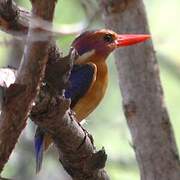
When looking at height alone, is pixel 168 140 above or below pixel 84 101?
below

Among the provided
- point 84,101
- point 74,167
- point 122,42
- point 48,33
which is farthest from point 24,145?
point 48,33

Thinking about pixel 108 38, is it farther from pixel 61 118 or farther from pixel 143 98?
pixel 61 118

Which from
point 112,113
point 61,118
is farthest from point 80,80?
point 112,113

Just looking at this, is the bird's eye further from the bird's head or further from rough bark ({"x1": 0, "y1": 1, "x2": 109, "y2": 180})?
rough bark ({"x1": 0, "y1": 1, "x2": 109, "y2": 180})

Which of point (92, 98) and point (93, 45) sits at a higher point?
point (93, 45)

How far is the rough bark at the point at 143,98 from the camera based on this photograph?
9.49 ft

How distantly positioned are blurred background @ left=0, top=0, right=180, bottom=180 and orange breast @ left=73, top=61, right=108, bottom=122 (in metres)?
0.68

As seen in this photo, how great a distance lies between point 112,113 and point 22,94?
385 centimetres

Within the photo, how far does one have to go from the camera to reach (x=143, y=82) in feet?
9.95

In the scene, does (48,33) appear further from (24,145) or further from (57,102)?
(24,145)

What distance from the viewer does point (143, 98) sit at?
3008 millimetres

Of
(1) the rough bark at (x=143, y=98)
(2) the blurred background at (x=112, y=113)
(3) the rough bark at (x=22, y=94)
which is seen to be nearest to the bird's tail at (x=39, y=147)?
(1) the rough bark at (x=143, y=98)

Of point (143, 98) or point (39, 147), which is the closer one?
point (143, 98)

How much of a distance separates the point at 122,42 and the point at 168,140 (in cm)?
52
